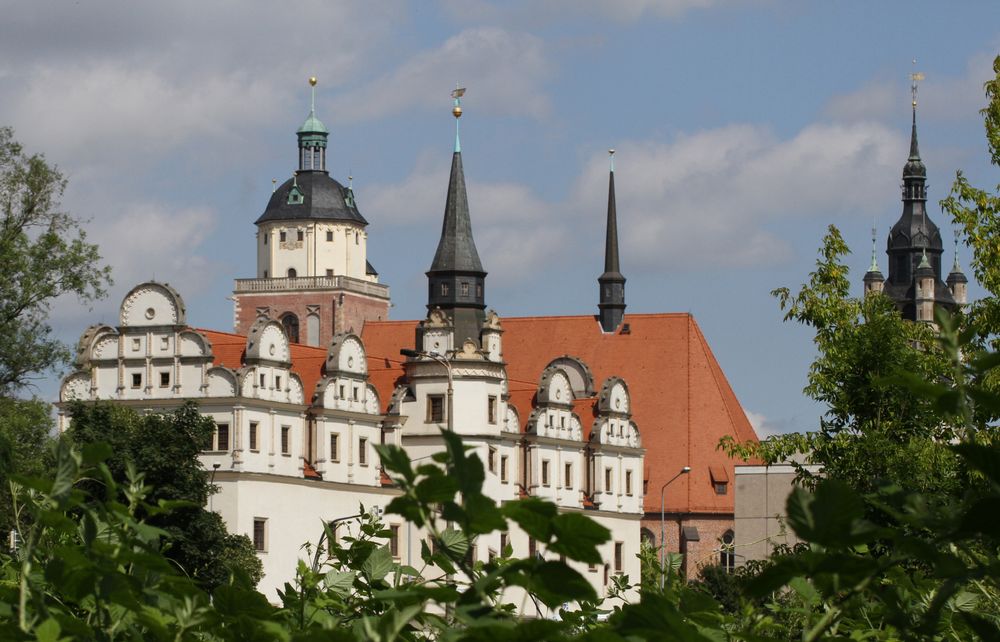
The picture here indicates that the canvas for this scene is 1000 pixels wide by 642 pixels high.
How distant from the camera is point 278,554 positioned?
66250mm

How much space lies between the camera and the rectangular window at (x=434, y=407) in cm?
7606

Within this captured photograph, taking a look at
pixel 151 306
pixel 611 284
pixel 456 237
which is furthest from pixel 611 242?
pixel 151 306

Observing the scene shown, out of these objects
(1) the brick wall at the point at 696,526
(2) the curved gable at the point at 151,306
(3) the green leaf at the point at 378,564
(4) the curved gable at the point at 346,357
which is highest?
(2) the curved gable at the point at 151,306

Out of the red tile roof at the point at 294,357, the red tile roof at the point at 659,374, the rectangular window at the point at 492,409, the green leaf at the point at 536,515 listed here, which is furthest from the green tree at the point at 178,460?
the green leaf at the point at 536,515

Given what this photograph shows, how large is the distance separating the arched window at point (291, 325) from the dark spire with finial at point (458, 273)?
14872 millimetres

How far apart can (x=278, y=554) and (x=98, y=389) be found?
9.84 meters

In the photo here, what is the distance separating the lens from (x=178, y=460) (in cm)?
5344

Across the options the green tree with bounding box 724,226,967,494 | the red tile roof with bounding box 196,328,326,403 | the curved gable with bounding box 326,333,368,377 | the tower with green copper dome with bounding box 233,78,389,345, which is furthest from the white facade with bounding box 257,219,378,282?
the green tree with bounding box 724,226,967,494

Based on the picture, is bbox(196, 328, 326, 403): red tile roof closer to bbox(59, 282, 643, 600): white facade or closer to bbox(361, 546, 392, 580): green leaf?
bbox(59, 282, 643, 600): white facade

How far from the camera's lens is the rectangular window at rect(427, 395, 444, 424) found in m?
76.1

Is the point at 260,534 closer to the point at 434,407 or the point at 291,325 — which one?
the point at 434,407

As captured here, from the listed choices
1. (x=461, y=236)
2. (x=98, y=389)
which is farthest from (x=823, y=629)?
(x=461, y=236)

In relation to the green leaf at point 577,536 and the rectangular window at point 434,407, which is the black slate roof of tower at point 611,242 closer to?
the rectangular window at point 434,407

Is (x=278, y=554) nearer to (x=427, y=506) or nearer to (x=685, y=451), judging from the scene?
(x=685, y=451)
